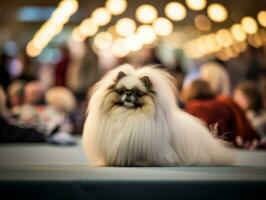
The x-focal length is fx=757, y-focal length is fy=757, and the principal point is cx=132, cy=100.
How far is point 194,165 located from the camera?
651cm

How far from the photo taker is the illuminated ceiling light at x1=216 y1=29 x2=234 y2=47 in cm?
3355

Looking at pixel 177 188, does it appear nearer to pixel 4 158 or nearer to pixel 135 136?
pixel 135 136

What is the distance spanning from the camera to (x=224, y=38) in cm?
3472

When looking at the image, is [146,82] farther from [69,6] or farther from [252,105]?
[69,6]

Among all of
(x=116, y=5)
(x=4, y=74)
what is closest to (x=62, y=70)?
(x=4, y=74)

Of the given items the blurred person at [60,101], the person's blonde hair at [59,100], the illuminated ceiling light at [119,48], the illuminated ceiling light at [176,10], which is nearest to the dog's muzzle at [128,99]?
the blurred person at [60,101]

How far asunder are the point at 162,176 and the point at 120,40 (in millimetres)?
28954

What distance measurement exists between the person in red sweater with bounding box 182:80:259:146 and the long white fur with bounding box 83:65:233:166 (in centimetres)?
340

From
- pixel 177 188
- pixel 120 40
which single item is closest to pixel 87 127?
pixel 177 188

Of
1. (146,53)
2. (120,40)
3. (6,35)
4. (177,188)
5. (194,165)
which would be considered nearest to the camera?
(177,188)

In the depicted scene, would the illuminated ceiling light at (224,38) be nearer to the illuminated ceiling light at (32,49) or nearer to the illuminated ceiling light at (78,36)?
the illuminated ceiling light at (78,36)

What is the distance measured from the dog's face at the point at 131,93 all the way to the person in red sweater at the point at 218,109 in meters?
3.71

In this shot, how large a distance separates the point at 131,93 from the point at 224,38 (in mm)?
29046

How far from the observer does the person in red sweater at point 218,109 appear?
32.9ft
